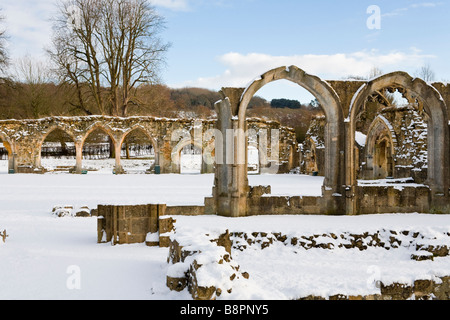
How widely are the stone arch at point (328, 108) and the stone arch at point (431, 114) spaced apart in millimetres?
260

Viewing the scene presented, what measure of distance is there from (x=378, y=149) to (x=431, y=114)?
10361mm

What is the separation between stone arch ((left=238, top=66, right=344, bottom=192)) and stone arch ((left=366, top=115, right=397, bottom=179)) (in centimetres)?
→ 941

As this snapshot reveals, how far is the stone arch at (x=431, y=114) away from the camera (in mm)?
7891

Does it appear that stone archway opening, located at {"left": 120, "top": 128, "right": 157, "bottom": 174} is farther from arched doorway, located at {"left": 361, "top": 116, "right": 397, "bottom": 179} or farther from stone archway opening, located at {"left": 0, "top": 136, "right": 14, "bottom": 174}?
arched doorway, located at {"left": 361, "top": 116, "right": 397, "bottom": 179}

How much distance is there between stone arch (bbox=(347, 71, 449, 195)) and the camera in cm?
789

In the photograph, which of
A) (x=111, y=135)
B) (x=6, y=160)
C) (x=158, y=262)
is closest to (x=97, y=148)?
(x=6, y=160)

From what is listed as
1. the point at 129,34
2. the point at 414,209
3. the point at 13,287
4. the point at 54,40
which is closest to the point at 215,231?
the point at 13,287

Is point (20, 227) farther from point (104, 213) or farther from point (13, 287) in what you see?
point (13, 287)

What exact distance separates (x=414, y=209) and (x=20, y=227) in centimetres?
849

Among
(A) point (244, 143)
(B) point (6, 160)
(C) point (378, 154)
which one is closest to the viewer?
(A) point (244, 143)

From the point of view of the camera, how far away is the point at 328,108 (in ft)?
26.0

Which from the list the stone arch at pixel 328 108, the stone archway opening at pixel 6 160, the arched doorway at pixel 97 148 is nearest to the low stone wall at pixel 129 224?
the stone arch at pixel 328 108

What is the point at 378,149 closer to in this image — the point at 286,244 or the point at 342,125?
the point at 342,125

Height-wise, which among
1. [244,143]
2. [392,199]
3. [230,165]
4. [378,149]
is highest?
[378,149]
